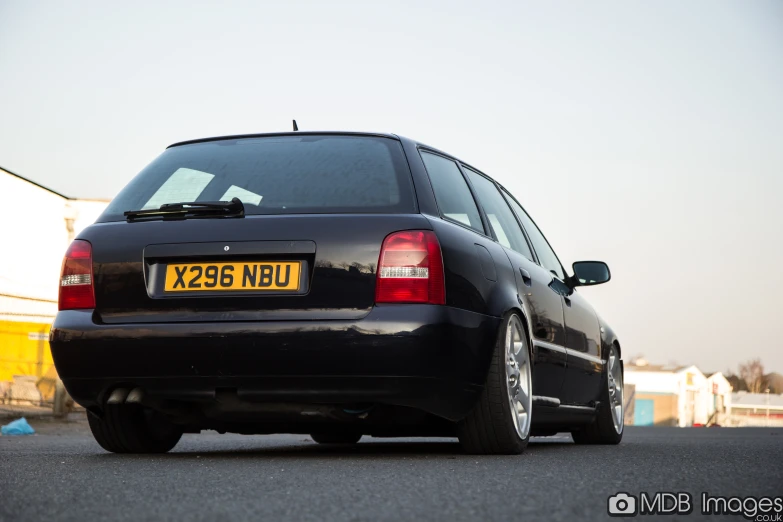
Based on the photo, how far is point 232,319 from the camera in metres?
4.77

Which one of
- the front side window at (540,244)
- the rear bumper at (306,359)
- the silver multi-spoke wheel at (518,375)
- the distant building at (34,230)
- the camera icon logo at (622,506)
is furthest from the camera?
the distant building at (34,230)

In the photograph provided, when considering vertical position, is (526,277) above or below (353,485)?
above

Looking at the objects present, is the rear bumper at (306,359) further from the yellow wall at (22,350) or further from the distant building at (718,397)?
the distant building at (718,397)

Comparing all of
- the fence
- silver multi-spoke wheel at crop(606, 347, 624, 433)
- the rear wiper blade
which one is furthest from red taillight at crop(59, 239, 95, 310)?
the fence

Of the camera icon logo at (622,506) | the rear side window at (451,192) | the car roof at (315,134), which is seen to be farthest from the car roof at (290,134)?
the camera icon logo at (622,506)

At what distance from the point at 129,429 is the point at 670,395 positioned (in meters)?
88.3

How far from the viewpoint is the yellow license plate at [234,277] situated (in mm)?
4801

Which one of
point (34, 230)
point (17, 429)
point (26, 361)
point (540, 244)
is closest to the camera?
point (540, 244)

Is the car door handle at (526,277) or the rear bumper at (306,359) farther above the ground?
the car door handle at (526,277)

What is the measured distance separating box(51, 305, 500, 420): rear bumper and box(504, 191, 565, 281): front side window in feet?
6.84

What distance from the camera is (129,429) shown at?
5.57 meters

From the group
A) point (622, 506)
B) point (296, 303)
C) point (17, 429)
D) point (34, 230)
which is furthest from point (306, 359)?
point (34, 230)

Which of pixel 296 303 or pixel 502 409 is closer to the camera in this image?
pixel 296 303

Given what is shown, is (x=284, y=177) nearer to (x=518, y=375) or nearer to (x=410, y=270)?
(x=410, y=270)
